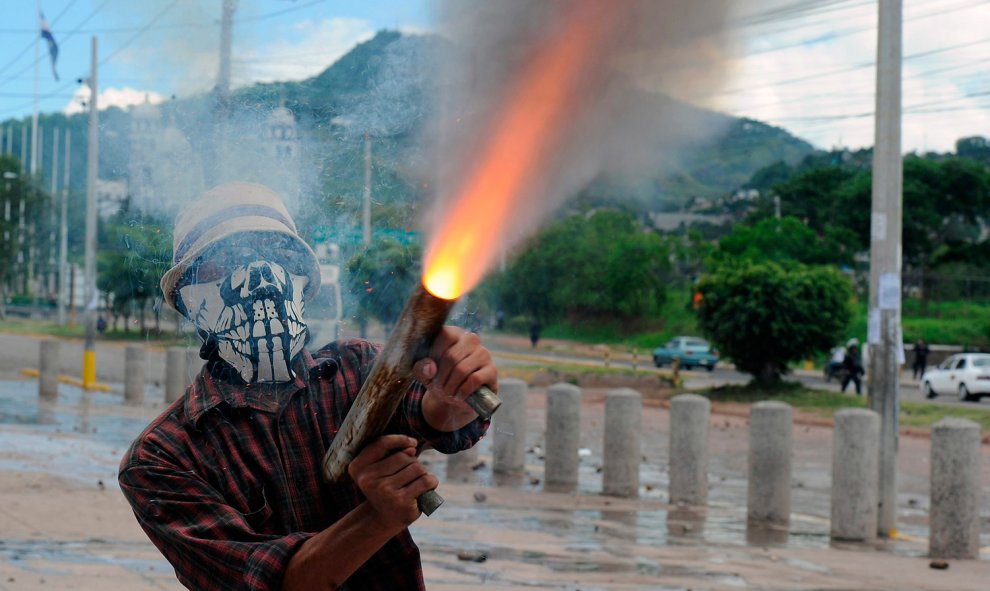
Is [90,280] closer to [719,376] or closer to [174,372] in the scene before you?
[174,372]

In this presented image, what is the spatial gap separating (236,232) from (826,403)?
1059 inches

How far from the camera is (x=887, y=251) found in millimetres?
11828

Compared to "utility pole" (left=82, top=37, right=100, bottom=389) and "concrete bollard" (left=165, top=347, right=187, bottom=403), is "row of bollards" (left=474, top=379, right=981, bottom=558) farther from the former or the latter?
"utility pole" (left=82, top=37, right=100, bottom=389)

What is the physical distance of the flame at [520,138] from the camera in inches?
89.4

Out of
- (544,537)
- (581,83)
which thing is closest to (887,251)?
(544,537)

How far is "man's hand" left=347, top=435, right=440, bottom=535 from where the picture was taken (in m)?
2.16

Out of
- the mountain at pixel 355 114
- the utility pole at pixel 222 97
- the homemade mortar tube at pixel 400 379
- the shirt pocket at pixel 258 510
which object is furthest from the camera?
the utility pole at pixel 222 97

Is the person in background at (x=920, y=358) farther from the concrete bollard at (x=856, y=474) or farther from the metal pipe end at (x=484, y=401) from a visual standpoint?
the metal pipe end at (x=484, y=401)

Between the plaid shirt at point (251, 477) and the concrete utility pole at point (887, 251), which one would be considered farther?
the concrete utility pole at point (887, 251)

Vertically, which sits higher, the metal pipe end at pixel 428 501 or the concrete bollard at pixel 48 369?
the metal pipe end at pixel 428 501

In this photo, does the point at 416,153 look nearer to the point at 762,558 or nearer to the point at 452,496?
the point at 762,558

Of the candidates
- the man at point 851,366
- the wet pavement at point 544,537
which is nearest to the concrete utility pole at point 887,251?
the wet pavement at point 544,537

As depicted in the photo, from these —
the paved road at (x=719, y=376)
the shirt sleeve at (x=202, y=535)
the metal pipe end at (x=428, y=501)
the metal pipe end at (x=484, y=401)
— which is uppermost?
the metal pipe end at (x=484, y=401)

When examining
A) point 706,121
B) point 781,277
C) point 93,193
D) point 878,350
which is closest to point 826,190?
point 781,277
